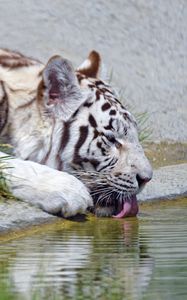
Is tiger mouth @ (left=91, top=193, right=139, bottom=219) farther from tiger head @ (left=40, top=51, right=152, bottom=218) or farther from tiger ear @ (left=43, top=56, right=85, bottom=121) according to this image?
tiger ear @ (left=43, top=56, right=85, bottom=121)

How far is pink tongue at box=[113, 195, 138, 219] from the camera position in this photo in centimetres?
745

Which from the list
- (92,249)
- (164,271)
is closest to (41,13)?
(92,249)

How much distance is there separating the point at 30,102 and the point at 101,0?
18.0 feet

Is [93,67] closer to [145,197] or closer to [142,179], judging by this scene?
[145,197]

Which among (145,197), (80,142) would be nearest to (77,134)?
(80,142)

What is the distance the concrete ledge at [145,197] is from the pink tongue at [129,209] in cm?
55

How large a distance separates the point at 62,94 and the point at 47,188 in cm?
86

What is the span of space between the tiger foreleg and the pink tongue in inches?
13.7

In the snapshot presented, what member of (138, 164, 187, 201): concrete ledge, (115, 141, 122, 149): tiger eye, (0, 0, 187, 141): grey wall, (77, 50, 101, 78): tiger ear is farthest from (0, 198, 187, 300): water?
(0, 0, 187, 141): grey wall

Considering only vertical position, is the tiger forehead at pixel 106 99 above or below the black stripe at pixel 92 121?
above

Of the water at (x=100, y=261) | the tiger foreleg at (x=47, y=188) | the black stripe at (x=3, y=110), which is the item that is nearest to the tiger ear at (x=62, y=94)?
the black stripe at (x=3, y=110)

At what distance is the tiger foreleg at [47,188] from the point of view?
694 centimetres

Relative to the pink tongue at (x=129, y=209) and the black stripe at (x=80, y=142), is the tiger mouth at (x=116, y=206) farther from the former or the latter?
the black stripe at (x=80, y=142)

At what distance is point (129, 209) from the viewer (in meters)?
7.46
